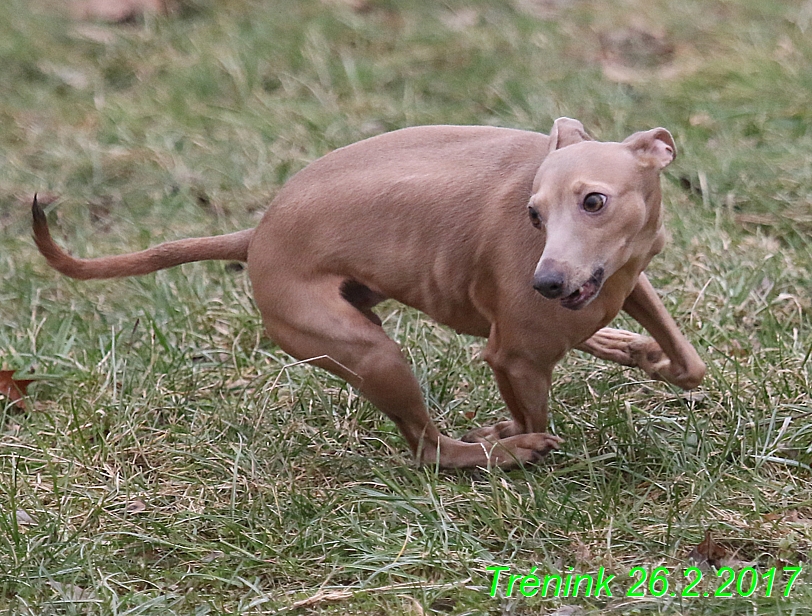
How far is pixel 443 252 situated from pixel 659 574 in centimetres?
105

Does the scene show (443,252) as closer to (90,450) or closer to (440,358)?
(440,358)

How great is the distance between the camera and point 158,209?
548 centimetres

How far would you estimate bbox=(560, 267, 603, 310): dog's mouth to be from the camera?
2898 mm

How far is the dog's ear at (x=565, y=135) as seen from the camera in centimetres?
316

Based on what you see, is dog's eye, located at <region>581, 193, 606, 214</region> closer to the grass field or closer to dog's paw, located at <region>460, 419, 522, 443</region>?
the grass field

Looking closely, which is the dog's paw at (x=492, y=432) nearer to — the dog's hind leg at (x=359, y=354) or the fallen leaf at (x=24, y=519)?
the dog's hind leg at (x=359, y=354)

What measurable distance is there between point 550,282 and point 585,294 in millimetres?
148

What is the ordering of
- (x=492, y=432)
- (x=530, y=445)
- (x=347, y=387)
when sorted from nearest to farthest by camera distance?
(x=530, y=445)
(x=492, y=432)
(x=347, y=387)

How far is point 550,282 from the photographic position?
280cm

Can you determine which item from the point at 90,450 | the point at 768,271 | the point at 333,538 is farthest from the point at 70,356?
the point at 768,271

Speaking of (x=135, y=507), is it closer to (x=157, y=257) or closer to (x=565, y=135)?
(x=157, y=257)

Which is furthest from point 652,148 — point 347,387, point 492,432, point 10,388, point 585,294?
point 10,388

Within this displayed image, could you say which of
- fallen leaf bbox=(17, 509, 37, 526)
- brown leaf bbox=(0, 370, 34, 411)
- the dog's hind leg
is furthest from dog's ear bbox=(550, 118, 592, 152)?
brown leaf bbox=(0, 370, 34, 411)

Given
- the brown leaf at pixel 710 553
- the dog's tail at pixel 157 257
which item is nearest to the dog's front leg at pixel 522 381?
the brown leaf at pixel 710 553
